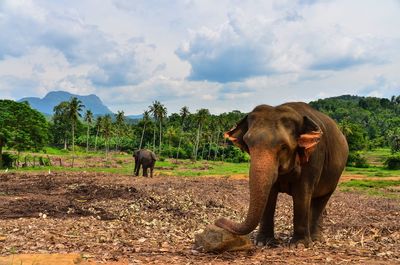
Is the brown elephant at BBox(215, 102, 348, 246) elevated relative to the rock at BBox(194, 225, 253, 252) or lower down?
elevated

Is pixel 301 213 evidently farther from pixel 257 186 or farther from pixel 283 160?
pixel 257 186

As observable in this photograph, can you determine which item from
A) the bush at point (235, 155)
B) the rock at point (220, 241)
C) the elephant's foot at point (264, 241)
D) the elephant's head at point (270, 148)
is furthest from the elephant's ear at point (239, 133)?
the bush at point (235, 155)

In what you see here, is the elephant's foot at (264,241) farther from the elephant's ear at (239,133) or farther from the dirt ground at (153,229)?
the elephant's ear at (239,133)

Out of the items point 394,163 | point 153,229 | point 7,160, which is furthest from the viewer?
point 394,163

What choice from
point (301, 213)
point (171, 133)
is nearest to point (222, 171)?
point (171, 133)

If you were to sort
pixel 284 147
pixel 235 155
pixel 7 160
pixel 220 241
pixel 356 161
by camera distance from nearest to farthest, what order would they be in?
pixel 284 147 < pixel 220 241 < pixel 7 160 < pixel 356 161 < pixel 235 155

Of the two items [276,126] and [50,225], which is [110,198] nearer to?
[50,225]

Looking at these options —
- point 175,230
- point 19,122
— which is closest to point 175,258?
point 175,230

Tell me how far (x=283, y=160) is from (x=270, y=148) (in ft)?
1.73

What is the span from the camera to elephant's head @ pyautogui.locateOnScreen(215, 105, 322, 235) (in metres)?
7.93

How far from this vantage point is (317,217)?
11773 millimetres

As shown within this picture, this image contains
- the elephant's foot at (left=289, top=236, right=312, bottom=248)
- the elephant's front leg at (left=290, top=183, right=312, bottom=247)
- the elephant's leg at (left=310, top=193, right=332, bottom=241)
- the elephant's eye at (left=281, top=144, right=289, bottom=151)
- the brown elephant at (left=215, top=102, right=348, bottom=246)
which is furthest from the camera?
the elephant's leg at (left=310, top=193, right=332, bottom=241)

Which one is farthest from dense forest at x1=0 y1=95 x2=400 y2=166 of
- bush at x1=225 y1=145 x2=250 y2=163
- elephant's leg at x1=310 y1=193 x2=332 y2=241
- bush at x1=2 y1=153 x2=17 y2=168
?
elephant's leg at x1=310 y1=193 x2=332 y2=241

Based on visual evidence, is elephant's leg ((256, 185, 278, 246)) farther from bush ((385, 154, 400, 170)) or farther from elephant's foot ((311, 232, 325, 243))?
bush ((385, 154, 400, 170))
